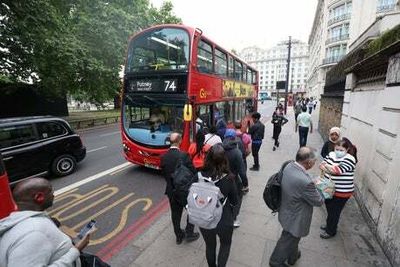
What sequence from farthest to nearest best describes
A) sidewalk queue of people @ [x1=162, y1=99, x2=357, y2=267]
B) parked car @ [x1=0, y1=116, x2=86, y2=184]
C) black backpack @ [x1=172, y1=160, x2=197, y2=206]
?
1. parked car @ [x1=0, y1=116, x2=86, y2=184]
2. black backpack @ [x1=172, y1=160, x2=197, y2=206]
3. sidewalk queue of people @ [x1=162, y1=99, x2=357, y2=267]

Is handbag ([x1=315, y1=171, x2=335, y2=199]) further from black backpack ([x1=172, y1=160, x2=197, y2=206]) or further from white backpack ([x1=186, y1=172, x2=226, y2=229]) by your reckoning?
black backpack ([x1=172, y1=160, x2=197, y2=206])

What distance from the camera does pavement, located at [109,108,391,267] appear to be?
11.9 ft

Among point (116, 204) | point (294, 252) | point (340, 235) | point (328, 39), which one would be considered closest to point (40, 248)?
point (294, 252)

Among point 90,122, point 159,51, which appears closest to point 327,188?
point 159,51

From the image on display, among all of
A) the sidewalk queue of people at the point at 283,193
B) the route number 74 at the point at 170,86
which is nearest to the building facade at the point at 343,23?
the route number 74 at the point at 170,86

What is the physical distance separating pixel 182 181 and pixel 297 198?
4.81 ft

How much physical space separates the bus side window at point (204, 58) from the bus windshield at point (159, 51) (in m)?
0.54

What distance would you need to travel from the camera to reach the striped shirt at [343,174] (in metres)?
3.70

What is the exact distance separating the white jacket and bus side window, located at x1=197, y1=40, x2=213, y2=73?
19.5ft

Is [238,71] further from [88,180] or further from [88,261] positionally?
[88,261]

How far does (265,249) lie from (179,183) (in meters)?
1.88

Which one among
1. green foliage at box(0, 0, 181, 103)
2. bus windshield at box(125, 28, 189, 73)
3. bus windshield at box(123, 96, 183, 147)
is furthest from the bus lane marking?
green foliage at box(0, 0, 181, 103)

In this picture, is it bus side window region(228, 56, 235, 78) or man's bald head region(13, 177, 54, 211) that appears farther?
bus side window region(228, 56, 235, 78)

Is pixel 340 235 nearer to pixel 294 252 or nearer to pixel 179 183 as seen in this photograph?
pixel 294 252
